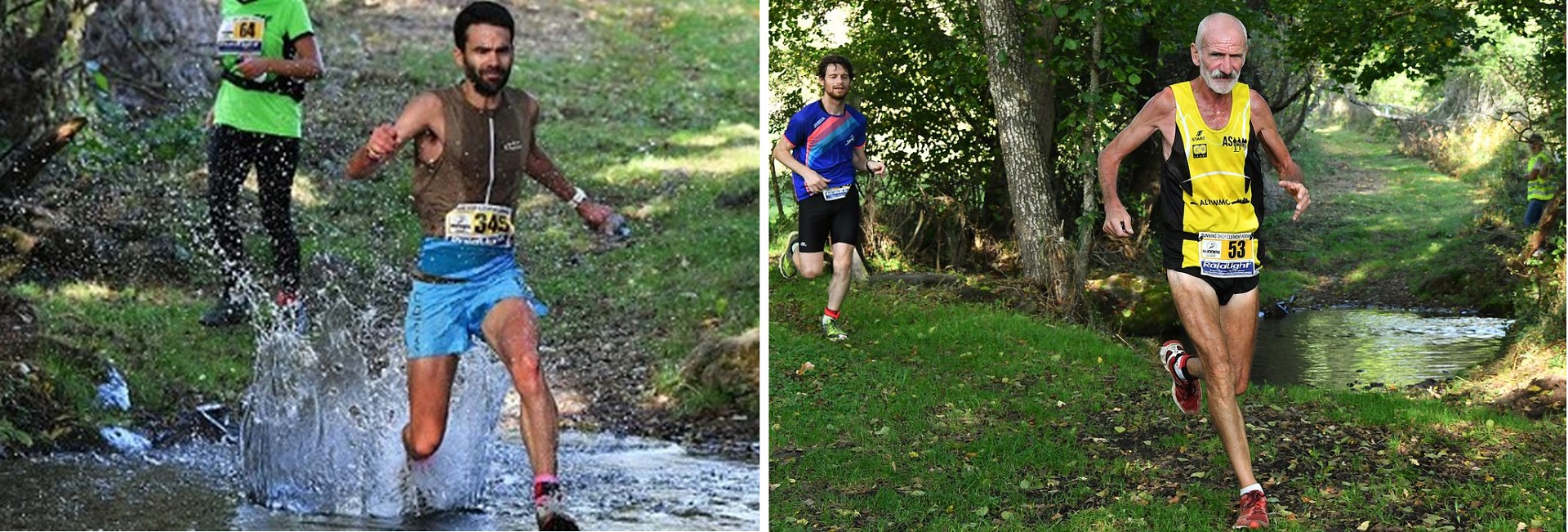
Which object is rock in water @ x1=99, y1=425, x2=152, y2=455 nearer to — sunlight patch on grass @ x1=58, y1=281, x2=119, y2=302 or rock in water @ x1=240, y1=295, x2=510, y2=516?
rock in water @ x1=240, y1=295, x2=510, y2=516

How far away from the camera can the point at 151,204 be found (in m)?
6.63

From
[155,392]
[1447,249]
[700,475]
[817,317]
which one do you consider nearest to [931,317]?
[817,317]

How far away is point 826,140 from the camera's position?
653 cm

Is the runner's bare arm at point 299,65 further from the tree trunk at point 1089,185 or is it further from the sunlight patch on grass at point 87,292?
the tree trunk at point 1089,185

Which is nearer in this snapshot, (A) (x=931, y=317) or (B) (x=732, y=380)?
(B) (x=732, y=380)

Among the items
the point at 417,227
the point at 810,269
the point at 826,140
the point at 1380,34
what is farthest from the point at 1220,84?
the point at 1380,34

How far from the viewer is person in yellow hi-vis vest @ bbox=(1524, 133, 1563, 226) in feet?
27.2

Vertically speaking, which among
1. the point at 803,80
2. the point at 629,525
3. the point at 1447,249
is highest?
the point at 803,80

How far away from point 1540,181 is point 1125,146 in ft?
14.7

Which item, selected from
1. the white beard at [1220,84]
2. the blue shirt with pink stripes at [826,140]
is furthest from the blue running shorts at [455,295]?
the white beard at [1220,84]

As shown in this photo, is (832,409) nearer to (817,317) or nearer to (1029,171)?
(817,317)

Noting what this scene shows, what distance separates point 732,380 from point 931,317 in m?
1.61

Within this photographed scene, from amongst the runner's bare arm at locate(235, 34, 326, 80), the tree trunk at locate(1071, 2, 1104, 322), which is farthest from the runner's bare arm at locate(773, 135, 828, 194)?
the runner's bare arm at locate(235, 34, 326, 80)

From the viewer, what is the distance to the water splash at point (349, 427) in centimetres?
552
